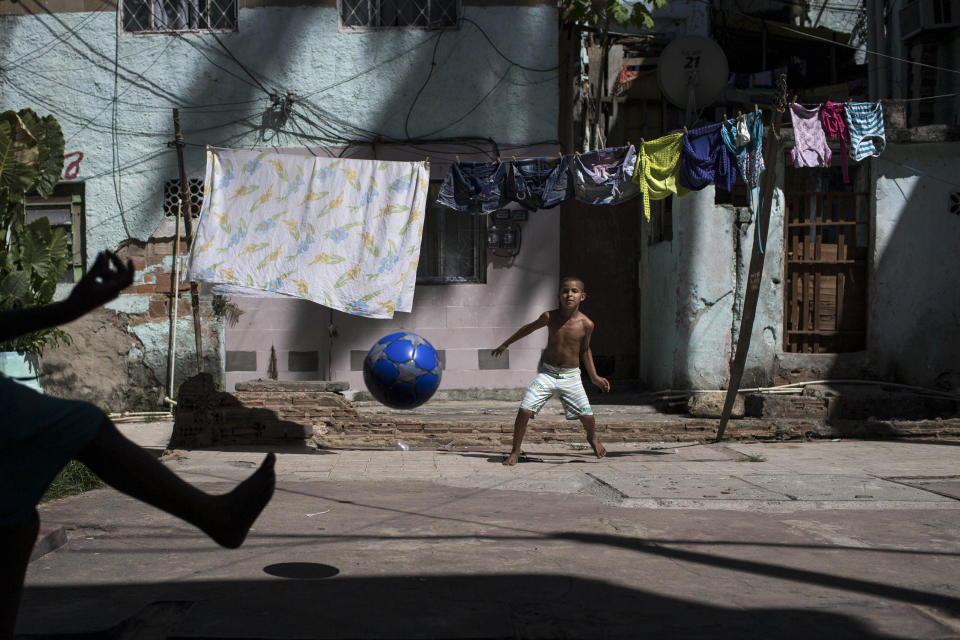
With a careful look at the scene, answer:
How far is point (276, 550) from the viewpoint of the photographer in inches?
170

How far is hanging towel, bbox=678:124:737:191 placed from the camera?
813cm

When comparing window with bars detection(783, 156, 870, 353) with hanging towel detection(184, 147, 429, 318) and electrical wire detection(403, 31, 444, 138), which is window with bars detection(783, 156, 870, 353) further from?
hanging towel detection(184, 147, 429, 318)

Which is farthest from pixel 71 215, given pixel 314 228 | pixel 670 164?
pixel 670 164

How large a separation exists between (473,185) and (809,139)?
10.8ft

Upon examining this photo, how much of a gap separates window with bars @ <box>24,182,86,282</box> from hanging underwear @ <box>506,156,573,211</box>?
576cm

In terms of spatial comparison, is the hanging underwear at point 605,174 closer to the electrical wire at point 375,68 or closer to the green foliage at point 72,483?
the electrical wire at point 375,68

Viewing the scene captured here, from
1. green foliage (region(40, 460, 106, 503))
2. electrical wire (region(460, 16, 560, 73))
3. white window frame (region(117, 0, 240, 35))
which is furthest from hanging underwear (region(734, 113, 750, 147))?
white window frame (region(117, 0, 240, 35))

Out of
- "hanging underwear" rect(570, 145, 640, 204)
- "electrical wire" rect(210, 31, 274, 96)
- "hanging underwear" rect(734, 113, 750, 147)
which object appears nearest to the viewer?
"hanging underwear" rect(734, 113, 750, 147)

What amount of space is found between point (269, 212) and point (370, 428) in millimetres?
2333

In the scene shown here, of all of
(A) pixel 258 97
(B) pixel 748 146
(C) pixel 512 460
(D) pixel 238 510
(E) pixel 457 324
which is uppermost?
(A) pixel 258 97

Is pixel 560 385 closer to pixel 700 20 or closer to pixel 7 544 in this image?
pixel 7 544

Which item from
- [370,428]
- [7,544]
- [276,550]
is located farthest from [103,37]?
[7,544]

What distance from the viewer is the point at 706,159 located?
821 centimetres

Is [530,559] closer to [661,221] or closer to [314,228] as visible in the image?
[314,228]
